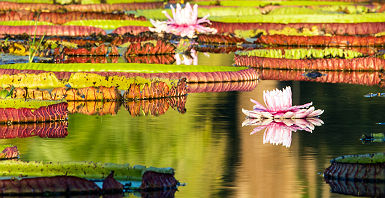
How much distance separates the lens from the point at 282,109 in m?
18.7

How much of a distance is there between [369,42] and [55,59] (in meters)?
11.3

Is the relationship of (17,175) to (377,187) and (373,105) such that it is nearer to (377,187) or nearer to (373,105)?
(377,187)

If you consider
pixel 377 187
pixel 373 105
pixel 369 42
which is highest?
pixel 369 42

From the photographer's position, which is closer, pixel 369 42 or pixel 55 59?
pixel 55 59

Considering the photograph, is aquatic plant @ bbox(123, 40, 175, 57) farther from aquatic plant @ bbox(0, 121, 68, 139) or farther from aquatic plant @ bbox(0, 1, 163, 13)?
aquatic plant @ bbox(0, 1, 163, 13)

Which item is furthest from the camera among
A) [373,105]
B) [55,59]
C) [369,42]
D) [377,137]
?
[369,42]

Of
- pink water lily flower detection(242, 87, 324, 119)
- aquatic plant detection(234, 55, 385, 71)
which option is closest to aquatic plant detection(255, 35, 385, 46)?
aquatic plant detection(234, 55, 385, 71)

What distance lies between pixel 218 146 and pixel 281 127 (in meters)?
2.16

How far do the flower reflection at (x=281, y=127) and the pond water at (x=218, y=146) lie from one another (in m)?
0.12

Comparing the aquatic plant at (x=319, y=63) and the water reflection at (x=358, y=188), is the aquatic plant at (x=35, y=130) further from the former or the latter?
the aquatic plant at (x=319, y=63)

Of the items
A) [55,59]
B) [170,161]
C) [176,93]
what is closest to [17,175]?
[170,161]

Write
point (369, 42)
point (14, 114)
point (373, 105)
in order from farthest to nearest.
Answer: point (369, 42)
point (373, 105)
point (14, 114)

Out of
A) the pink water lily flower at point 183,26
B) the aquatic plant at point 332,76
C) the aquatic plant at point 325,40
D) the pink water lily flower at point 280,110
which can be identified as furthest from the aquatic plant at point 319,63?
the pink water lily flower at point 280,110

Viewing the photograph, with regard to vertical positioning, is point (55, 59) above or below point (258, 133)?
above
